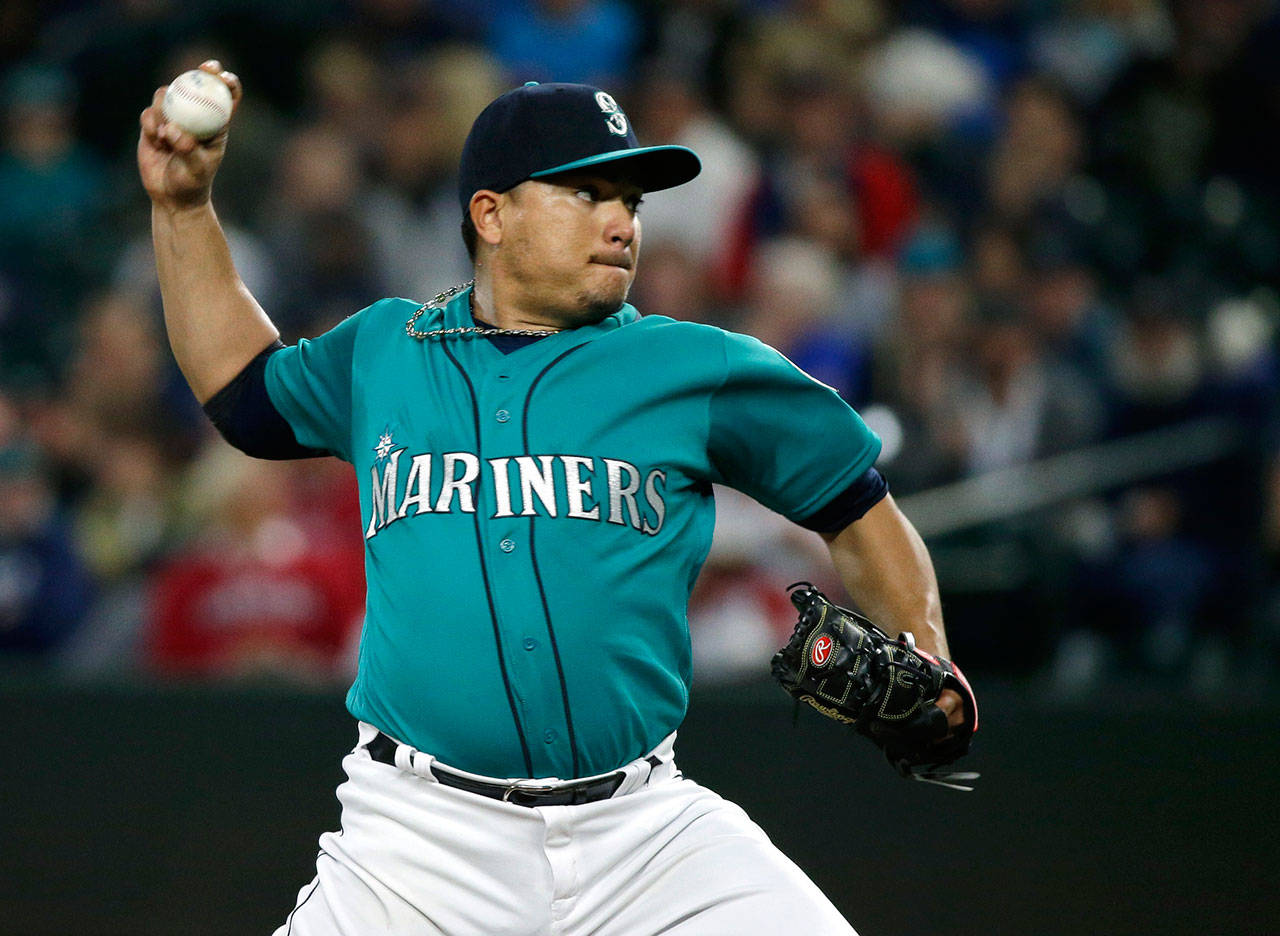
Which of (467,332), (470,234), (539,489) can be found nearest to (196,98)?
(470,234)

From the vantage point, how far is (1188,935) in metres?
4.20

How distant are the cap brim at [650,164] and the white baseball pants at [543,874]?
3.16ft

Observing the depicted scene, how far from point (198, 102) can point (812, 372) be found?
357cm

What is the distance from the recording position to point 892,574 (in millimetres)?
2705

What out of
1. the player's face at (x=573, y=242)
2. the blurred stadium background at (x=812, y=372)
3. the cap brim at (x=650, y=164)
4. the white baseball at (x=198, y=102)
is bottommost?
the blurred stadium background at (x=812, y=372)

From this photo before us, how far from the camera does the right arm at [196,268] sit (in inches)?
116

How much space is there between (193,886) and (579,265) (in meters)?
2.68

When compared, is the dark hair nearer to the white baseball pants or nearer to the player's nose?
the player's nose

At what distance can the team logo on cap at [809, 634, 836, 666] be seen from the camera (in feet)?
8.30

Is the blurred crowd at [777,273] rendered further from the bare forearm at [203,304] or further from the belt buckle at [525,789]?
the belt buckle at [525,789]

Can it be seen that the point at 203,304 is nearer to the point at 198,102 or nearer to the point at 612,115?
the point at 198,102

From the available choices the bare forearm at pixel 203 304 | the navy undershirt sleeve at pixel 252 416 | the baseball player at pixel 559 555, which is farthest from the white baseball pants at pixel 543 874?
the bare forearm at pixel 203 304

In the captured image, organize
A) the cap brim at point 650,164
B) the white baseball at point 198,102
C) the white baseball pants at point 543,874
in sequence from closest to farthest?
the white baseball pants at point 543,874, the cap brim at point 650,164, the white baseball at point 198,102

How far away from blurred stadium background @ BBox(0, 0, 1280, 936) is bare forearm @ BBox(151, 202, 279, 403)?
1.83 metres
